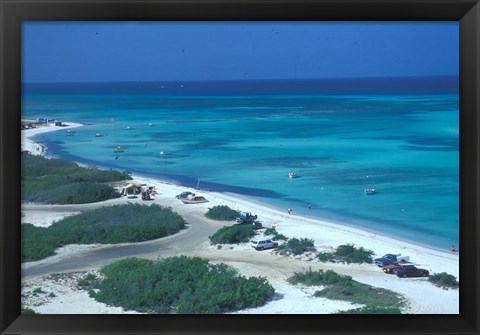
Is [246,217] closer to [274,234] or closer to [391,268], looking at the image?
[274,234]

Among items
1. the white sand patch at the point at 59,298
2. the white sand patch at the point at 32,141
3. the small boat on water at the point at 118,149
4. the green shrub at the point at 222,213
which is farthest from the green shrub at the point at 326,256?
the white sand patch at the point at 32,141

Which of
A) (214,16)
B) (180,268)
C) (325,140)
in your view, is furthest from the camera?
(325,140)

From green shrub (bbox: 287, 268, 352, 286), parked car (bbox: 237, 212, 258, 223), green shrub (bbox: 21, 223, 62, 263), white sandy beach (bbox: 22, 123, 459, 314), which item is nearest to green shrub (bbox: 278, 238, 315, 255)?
white sandy beach (bbox: 22, 123, 459, 314)

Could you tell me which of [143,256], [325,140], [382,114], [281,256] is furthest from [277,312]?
[382,114]

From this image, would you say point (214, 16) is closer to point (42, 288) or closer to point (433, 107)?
point (433, 107)

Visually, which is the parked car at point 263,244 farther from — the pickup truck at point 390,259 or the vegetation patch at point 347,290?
the pickup truck at point 390,259

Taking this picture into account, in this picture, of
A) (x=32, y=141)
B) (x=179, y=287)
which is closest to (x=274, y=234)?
(x=179, y=287)

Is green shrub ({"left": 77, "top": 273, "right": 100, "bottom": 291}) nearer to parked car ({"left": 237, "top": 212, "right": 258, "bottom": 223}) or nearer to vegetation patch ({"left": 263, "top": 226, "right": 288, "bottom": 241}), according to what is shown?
parked car ({"left": 237, "top": 212, "right": 258, "bottom": 223})
